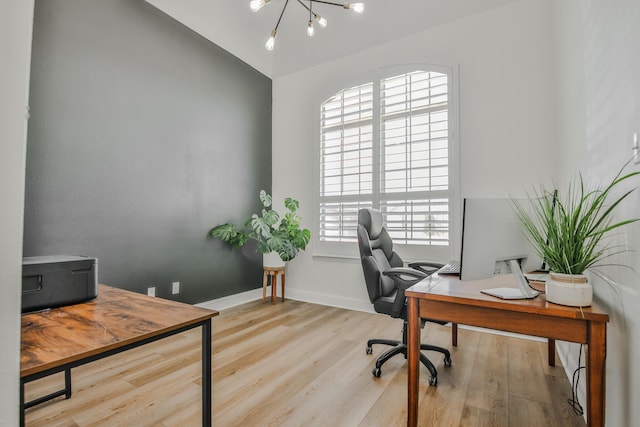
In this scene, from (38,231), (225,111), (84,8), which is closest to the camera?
(38,231)

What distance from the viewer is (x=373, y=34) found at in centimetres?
350

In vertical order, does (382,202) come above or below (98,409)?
above

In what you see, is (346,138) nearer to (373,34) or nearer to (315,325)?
(373,34)

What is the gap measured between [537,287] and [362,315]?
2.04 metres

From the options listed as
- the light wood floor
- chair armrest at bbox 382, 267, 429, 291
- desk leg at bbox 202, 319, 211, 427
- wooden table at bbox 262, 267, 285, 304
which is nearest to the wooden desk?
chair armrest at bbox 382, 267, 429, 291

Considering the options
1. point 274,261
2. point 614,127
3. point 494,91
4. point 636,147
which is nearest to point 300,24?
point 494,91

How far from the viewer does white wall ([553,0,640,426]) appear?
41.0 inches

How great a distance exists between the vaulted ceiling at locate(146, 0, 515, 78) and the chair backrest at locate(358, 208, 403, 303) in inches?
88.6

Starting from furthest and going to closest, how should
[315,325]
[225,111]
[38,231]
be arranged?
[225,111] < [315,325] < [38,231]

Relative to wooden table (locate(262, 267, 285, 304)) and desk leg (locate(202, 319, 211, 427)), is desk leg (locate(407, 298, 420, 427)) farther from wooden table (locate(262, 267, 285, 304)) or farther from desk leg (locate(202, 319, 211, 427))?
wooden table (locate(262, 267, 285, 304))

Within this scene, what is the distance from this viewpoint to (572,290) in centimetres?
114

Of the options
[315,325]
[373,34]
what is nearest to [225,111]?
[373,34]

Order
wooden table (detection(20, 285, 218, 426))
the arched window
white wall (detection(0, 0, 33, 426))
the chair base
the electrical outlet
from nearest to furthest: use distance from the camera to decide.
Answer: white wall (detection(0, 0, 33, 426))
wooden table (detection(20, 285, 218, 426))
the electrical outlet
the chair base
the arched window

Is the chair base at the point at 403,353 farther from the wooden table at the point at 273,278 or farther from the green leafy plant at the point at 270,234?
the wooden table at the point at 273,278
